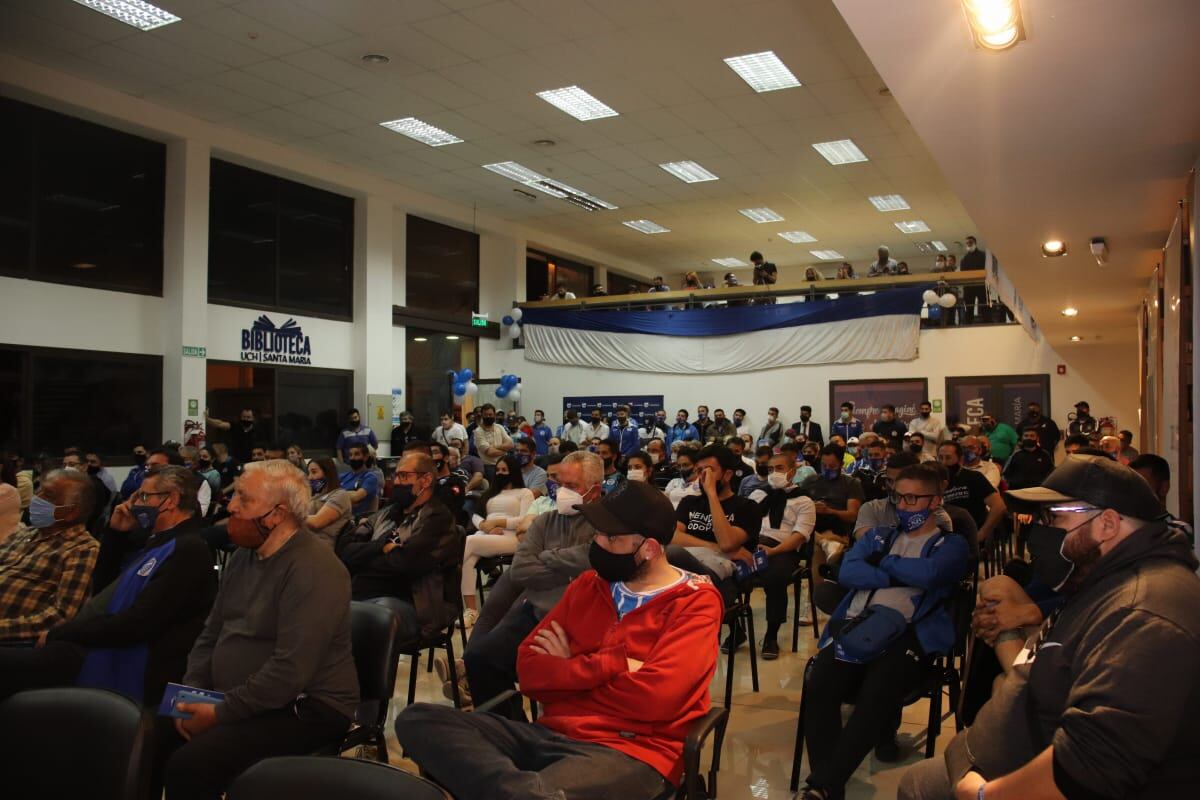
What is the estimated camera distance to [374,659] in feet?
9.73

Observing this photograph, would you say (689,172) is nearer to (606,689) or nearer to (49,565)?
(49,565)

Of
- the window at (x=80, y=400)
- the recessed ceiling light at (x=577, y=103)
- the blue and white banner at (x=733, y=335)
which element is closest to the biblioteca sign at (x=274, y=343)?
the window at (x=80, y=400)

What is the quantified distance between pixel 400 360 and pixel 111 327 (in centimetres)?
518

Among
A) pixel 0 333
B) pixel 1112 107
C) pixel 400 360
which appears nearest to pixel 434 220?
pixel 400 360

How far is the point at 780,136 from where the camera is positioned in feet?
41.8

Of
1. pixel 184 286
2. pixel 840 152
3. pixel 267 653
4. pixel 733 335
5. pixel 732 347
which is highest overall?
pixel 840 152

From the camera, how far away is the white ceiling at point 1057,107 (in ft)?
10.4

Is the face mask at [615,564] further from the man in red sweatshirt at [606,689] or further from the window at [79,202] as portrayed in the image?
the window at [79,202]

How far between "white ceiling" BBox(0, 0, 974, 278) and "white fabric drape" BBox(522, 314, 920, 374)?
256cm

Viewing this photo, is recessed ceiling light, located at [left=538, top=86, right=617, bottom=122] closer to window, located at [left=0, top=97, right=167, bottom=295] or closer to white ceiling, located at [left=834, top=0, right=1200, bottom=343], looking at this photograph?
window, located at [left=0, top=97, right=167, bottom=295]

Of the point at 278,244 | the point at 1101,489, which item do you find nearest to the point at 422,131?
the point at 278,244

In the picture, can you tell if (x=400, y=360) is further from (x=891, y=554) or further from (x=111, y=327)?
(x=891, y=554)

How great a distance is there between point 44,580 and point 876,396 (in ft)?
45.9

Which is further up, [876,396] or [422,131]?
[422,131]
